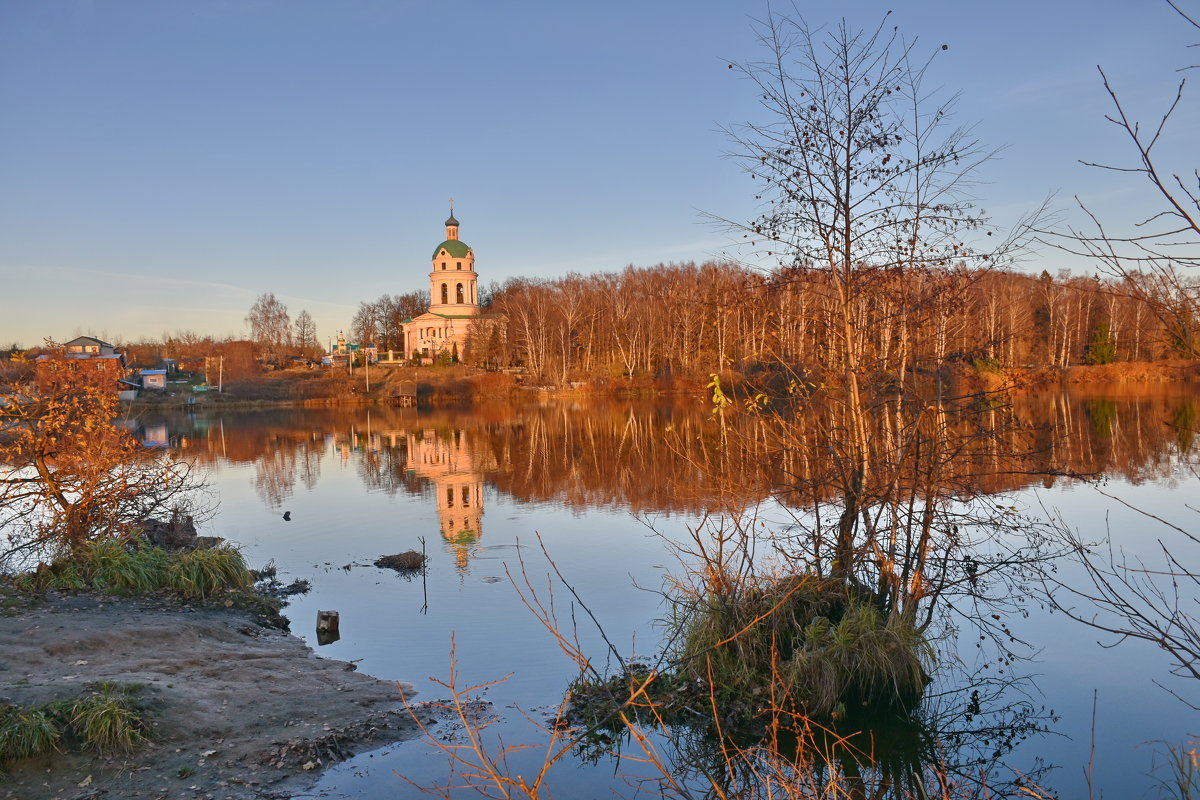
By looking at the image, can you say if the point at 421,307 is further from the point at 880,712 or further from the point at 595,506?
the point at 880,712

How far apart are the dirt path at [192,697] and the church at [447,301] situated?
86720 mm

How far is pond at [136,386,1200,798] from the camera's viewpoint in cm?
812

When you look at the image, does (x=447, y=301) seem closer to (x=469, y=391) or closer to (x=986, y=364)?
(x=469, y=391)

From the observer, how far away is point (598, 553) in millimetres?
16656

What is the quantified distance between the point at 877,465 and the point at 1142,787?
12.1 ft

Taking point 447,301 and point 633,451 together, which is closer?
point 633,451

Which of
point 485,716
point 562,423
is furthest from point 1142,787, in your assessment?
point 562,423

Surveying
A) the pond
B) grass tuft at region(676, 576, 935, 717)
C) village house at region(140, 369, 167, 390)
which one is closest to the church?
village house at region(140, 369, 167, 390)

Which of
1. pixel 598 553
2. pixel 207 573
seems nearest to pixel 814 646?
pixel 598 553

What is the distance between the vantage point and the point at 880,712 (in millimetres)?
8562

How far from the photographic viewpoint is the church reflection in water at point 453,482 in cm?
1917

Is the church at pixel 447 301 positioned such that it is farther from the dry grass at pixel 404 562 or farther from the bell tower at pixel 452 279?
the dry grass at pixel 404 562

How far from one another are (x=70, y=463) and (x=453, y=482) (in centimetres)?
1397

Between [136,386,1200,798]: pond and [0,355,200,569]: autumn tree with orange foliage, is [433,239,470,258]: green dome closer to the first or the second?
[136,386,1200,798]: pond
